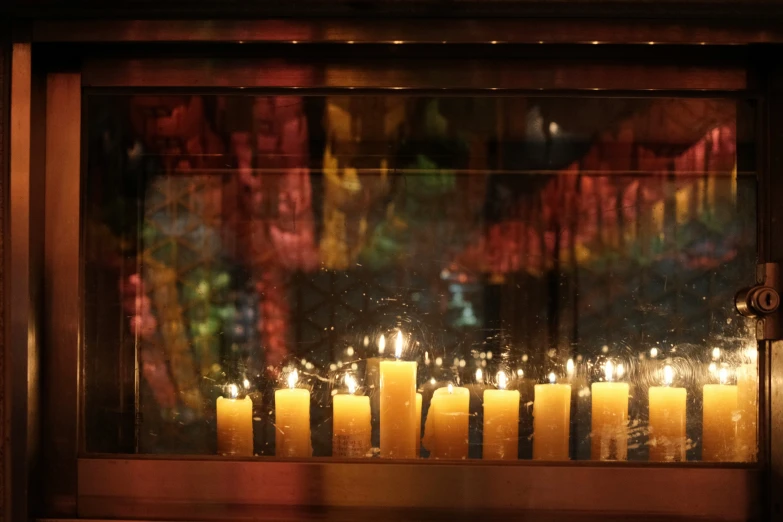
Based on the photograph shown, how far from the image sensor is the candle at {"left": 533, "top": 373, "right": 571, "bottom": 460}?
1.09 metres

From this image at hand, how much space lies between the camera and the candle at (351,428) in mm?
1089

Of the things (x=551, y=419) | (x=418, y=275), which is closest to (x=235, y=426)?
(x=418, y=275)

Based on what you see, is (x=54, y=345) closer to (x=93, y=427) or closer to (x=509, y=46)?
(x=93, y=427)

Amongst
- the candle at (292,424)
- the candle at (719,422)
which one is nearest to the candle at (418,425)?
the candle at (292,424)

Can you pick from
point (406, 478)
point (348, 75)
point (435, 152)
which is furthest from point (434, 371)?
point (348, 75)

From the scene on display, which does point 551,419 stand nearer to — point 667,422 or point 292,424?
point 667,422

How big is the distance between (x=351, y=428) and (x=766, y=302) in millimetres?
559

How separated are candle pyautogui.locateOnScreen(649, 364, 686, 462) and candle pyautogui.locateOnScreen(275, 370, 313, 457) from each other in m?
0.47

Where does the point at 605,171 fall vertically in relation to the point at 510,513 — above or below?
above

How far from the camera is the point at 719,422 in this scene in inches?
42.4

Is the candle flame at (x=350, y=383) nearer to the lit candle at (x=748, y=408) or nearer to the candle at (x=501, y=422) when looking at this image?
the candle at (x=501, y=422)

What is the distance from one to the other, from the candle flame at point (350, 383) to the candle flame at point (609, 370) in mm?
347

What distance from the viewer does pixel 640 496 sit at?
3.33ft

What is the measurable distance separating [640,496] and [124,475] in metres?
0.66
